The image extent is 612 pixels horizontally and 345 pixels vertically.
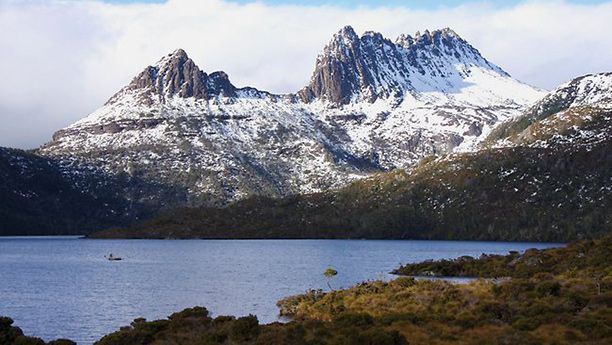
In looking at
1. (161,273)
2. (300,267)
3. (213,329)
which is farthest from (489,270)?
(213,329)

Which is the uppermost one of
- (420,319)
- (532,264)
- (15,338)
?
(532,264)

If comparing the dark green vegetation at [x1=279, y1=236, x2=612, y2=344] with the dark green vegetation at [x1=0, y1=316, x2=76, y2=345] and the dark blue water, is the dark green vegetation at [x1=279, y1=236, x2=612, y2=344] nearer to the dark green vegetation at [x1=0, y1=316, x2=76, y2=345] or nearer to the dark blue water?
the dark blue water

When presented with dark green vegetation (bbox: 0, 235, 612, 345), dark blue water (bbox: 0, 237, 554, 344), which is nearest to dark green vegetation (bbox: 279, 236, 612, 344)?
dark green vegetation (bbox: 0, 235, 612, 345)

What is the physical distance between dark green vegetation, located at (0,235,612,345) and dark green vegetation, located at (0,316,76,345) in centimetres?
8

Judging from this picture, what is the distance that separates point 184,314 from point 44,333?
1520 cm

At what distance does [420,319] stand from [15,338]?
107 ft

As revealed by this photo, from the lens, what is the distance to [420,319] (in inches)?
2778

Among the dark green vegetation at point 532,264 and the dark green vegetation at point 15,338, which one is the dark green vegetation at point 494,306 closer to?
the dark green vegetation at point 532,264

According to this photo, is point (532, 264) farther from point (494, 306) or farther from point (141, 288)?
point (141, 288)

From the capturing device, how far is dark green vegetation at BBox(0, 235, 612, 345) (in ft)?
197

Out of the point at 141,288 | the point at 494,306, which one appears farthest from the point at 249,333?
the point at 141,288

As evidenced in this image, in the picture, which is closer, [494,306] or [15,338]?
[15,338]

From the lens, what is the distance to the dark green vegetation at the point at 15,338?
207 feet

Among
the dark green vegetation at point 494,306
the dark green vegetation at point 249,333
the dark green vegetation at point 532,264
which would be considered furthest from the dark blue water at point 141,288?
the dark green vegetation at point 249,333
